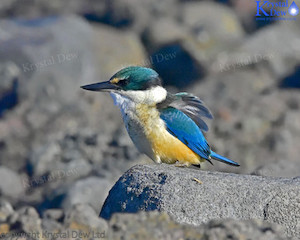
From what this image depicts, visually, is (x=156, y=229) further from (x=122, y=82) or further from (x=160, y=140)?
(x=122, y=82)

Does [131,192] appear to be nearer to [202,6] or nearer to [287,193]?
[287,193]

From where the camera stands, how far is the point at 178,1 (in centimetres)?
1755

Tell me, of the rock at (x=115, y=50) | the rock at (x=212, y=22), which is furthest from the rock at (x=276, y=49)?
the rock at (x=115, y=50)

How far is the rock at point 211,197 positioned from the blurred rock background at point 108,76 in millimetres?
2105

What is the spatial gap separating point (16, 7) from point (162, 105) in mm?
10886

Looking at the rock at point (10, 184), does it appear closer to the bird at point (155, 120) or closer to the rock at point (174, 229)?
the bird at point (155, 120)

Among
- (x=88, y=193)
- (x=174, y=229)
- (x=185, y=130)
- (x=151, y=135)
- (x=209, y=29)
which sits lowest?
(x=209, y=29)

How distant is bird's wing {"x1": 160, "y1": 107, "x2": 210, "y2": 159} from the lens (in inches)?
264

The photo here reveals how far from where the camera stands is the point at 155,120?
261 inches

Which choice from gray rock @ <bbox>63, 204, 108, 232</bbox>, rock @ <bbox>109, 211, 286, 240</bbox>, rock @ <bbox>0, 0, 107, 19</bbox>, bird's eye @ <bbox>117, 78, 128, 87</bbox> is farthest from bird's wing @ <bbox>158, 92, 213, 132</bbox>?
rock @ <bbox>0, 0, 107, 19</bbox>

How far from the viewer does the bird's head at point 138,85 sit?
6727 mm

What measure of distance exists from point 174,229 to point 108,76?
10.8 meters

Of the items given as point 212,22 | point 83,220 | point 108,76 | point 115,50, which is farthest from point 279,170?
point 212,22

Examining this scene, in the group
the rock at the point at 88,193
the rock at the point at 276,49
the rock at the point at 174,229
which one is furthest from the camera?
the rock at the point at 276,49
